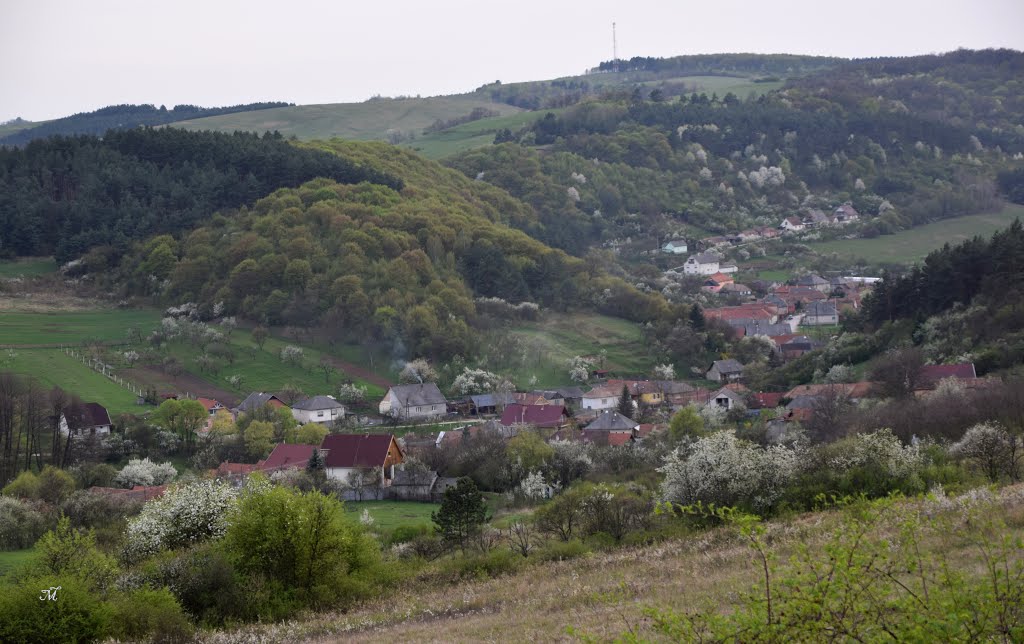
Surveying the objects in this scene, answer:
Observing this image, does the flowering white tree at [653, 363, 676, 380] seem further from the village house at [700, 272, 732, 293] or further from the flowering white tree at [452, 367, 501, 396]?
the village house at [700, 272, 732, 293]

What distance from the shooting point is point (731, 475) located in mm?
24453

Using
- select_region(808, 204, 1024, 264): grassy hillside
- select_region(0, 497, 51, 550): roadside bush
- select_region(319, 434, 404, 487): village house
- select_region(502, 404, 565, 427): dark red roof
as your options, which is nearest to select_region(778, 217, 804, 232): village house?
select_region(808, 204, 1024, 264): grassy hillside

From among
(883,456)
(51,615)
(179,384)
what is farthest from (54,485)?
(883,456)

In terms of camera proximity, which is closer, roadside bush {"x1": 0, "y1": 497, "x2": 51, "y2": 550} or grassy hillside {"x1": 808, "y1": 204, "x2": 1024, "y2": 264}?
roadside bush {"x1": 0, "y1": 497, "x2": 51, "y2": 550}

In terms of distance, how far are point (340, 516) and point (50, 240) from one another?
74440 millimetres

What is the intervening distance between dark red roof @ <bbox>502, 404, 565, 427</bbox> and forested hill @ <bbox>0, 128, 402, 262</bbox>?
1709 inches

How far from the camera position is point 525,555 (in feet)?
73.0

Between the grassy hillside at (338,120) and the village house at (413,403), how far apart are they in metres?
111

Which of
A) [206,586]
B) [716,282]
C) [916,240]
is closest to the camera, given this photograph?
[206,586]

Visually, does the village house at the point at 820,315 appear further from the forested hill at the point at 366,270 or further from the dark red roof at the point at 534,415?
the dark red roof at the point at 534,415

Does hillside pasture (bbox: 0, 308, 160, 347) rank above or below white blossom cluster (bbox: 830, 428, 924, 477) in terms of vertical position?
below

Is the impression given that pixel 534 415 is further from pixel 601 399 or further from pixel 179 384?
pixel 179 384

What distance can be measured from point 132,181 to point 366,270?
31.4 meters

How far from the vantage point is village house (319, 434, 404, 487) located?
4334cm
